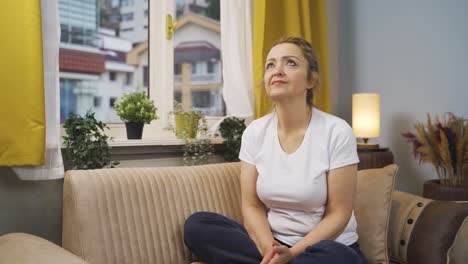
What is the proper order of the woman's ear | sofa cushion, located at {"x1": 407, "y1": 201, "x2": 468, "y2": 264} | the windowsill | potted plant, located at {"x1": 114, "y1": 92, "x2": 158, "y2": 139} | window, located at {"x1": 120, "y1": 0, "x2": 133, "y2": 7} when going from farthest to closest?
window, located at {"x1": 120, "y1": 0, "x2": 133, "y2": 7}
potted plant, located at {"x1": 114, "y1": 92, "x2": 158, "y2": 139}
the windowsill
the woman's ear
sofa cushion, located at {"x1": 407, "y1": 201, "x2": 468, "y2": 264}

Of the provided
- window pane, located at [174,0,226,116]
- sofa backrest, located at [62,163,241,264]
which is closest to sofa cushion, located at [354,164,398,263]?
sofa backrest, located at [62,163,241,264]

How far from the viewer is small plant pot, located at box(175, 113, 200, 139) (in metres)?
2.32

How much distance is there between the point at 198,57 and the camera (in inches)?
106

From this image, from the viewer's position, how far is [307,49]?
5.91 feet

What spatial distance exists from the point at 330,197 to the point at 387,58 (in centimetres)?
165

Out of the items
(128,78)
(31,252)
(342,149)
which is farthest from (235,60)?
(31,252)

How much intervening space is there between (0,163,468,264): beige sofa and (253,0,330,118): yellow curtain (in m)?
0.62

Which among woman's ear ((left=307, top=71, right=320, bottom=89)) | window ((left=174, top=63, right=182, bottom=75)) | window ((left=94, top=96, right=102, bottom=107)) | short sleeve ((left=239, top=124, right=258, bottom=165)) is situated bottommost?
short sleeve ((left=239, top=124, right=258, bottom=165))

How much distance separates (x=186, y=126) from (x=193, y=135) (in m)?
0.06

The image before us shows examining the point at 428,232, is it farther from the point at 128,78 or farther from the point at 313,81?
the point at 128,78

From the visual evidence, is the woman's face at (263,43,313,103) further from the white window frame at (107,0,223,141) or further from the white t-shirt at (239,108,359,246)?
the white window frame at (107,0,223,141)

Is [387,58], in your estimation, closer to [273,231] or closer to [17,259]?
[273,231]

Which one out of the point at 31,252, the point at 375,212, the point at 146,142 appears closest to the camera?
the point at 31,252

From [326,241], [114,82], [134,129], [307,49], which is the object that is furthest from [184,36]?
[326,241]
